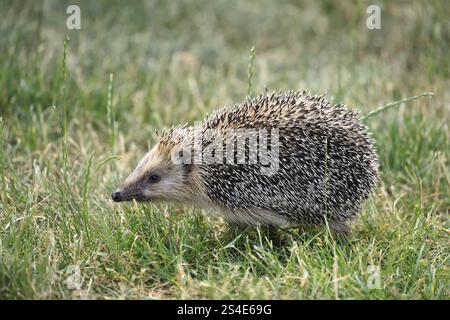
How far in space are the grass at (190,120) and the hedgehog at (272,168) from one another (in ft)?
0.79

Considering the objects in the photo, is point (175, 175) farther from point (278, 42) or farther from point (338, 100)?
point (278, 42)

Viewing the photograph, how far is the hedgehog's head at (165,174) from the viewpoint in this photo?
6172 mm

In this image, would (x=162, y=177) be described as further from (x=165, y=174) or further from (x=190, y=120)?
(x=190, y=120)

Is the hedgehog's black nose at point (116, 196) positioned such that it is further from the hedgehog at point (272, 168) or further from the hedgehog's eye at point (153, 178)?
the hedgehog's eye at point (153, 178)

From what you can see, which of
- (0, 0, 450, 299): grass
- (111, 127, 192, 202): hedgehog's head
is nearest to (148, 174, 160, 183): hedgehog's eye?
(111, 127, 192, 202): hedgehog's head

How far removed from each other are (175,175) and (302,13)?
20.6 feet

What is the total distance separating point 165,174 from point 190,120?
2.50 m

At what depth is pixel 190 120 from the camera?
28.5 ft

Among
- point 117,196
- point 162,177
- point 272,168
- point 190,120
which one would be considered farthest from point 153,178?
point 190,120

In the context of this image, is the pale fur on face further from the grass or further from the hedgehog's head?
the grass

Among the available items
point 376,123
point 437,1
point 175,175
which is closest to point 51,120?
point 175,175

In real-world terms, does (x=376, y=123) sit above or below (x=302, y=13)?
below
